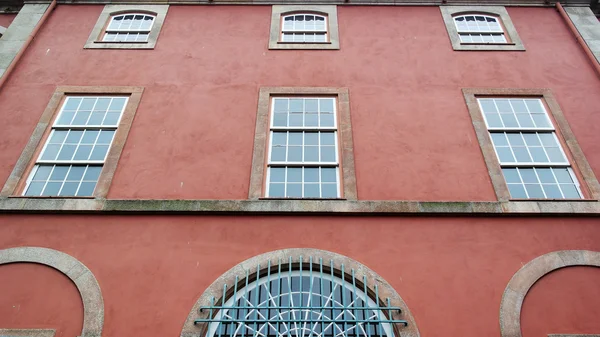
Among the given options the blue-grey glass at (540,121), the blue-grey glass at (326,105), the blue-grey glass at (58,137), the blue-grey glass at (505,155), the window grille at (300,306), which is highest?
the blue-grey glass at (326,105)

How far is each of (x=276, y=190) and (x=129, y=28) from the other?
553cm

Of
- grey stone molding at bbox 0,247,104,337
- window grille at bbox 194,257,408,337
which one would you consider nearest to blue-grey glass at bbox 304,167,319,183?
window grille at bbox 194,257,408,337

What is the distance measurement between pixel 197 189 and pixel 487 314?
173 inches

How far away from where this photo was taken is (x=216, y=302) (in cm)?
615

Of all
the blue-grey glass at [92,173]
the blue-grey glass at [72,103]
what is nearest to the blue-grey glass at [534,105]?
the blue-grey glass at [92,173]

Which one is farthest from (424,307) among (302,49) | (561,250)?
(302,49)

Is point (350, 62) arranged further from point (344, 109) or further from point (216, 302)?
point (216, 302)

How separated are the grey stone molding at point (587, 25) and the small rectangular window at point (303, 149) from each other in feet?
17.6

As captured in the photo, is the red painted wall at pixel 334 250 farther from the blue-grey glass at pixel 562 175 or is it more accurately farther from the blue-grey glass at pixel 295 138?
the blue-grey glass at pixel 295 138

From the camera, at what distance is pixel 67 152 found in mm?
7875

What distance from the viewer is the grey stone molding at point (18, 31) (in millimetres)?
9250

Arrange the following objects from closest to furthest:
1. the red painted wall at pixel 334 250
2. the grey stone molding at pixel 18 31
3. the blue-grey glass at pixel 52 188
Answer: the red painted wall at pixel 334 250
the blue-grey glass at pixel 52 188
the grey stone molding at pixel 18 31

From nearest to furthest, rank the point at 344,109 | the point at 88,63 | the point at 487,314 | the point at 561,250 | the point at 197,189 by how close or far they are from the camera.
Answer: the point at 487,314 → the point at 561,250 → the point at 197,189 → the point at 344,109 → the point at 88,63

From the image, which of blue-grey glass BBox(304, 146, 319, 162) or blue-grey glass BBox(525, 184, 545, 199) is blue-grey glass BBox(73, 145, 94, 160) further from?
blue-grey glass BBox(525, 184, 545, 199)
